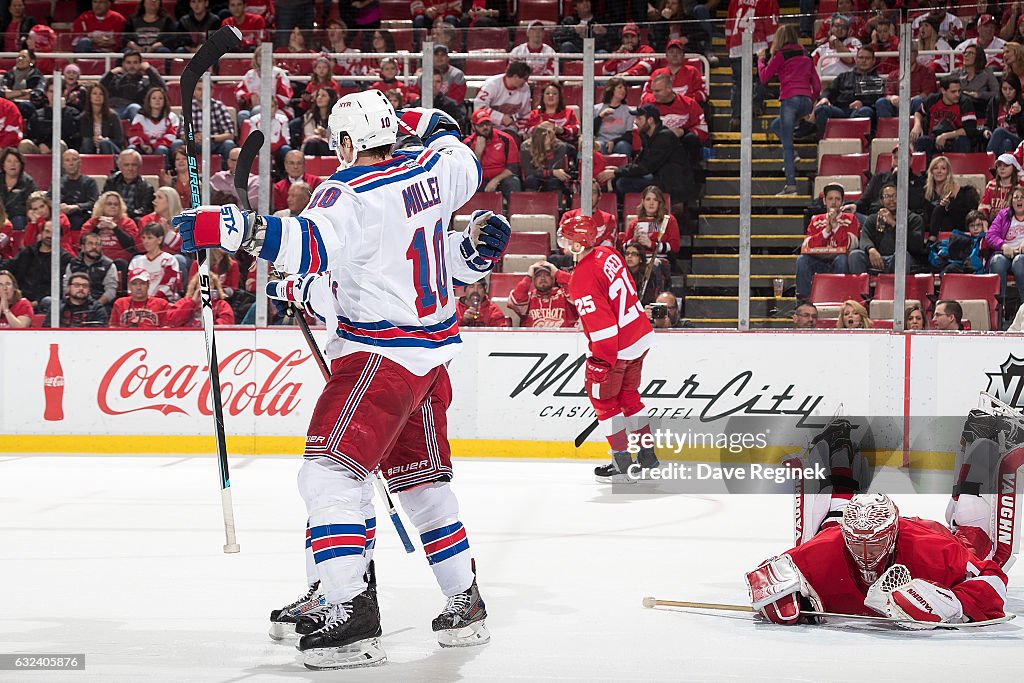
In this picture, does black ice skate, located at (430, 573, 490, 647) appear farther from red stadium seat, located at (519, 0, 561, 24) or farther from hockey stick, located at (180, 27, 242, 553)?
red stadium seat, located at (519, 0, 561, 24)

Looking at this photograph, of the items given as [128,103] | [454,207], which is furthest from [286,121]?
[454,207]

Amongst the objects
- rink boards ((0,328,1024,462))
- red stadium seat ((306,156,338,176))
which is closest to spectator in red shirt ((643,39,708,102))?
rink boards ((0,328,1024,462))

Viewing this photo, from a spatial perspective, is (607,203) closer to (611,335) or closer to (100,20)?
(611,335)

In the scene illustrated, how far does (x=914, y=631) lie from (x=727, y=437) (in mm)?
4867

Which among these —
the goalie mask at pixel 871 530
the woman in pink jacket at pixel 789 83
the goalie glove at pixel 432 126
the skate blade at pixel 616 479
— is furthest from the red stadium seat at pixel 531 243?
the goalie mask at pixel 871 530

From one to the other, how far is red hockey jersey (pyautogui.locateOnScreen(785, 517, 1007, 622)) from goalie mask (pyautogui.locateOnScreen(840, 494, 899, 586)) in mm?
66

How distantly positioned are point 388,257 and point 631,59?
17.8 ft

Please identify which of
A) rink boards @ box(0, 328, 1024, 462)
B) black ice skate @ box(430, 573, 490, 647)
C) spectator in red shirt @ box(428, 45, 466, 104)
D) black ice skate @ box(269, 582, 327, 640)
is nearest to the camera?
black ice skate @ box(430, 573, 490, 647)

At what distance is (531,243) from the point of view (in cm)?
853

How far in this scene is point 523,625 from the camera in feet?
12.7

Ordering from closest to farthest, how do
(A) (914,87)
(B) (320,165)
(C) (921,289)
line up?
(C) (921,289), (A) (914,87), (B) (320,165)

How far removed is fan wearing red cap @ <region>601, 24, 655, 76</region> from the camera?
28.0 feet

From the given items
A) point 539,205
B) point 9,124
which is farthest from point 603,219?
point 9,124

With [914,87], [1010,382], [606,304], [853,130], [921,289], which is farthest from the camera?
[853,130]
